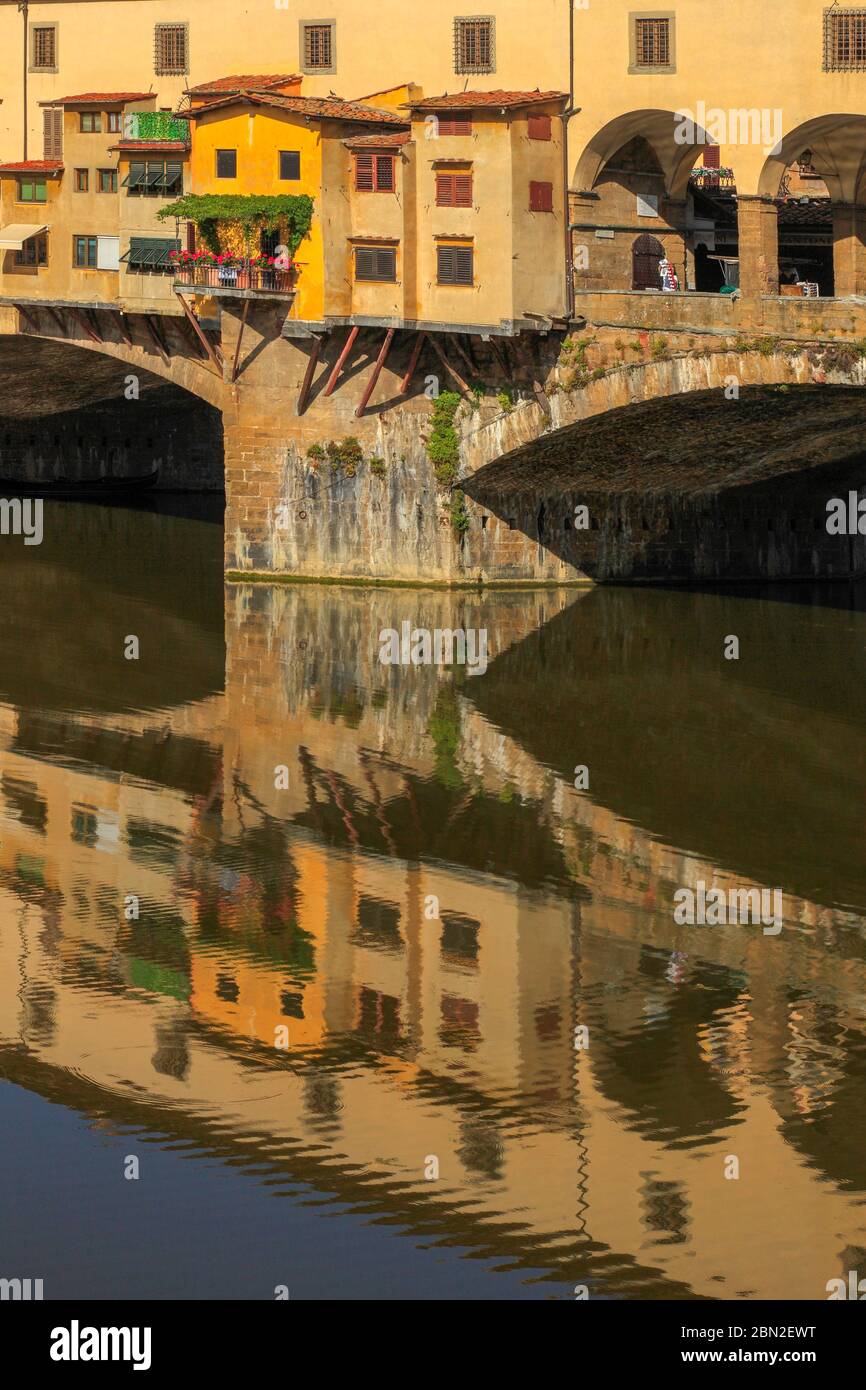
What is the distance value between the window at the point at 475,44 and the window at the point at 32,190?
12460 millimetres

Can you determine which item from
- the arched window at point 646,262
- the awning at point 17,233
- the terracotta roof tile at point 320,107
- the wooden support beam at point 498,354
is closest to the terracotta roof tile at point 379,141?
the terracotta roof tile at point 320,107

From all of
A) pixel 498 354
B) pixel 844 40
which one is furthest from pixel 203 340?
pixel 844 40

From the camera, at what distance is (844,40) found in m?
49.2

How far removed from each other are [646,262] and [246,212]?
30.2 feet

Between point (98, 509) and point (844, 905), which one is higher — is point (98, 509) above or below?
above

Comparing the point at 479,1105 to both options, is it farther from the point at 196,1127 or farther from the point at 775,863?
the point at 775,863

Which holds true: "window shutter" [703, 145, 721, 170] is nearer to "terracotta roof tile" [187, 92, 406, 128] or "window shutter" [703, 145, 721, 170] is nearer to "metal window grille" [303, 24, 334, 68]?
"terracotta roof tile" [187, 92, 406, 128]

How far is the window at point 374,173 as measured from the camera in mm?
51344

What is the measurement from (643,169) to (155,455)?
27.8 m

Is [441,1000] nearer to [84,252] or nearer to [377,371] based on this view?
[377,371]

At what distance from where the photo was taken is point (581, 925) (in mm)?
29500

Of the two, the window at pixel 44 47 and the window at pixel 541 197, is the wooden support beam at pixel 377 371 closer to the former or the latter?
the window at pixel 541 197

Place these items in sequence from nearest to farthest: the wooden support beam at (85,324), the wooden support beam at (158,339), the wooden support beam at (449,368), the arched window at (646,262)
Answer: the wooden support beam at (449,368) < the arched window at (646,262) < the wooden support beam at (158,339) < the wooden support beam at (85,324)
